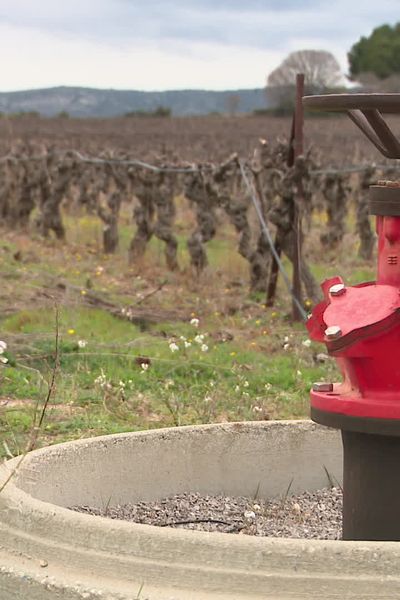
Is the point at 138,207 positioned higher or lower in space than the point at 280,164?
lower

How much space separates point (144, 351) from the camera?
8547 millimetres

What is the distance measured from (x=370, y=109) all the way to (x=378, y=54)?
82.8 meters

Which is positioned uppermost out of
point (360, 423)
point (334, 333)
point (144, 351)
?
point (334, 333)

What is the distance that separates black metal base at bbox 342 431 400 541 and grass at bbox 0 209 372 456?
1063 mm

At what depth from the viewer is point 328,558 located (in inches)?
98.3

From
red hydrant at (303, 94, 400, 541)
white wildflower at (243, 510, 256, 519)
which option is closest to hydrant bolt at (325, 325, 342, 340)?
red hydrant at (303, 94, 400, 541)

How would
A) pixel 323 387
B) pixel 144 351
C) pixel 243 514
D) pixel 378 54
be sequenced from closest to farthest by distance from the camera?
pixel 323 387, pixel 243 514, pixel 144 351, pixel 378 54

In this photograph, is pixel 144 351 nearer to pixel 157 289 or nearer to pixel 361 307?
pixel 157 289

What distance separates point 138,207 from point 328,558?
534 inches

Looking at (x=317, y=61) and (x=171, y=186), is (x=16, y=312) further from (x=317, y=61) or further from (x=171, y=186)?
(x=317, y=61)

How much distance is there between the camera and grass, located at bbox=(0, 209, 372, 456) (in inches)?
254

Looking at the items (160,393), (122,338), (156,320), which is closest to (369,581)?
(160,393)

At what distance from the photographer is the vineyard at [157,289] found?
6844 millimetres

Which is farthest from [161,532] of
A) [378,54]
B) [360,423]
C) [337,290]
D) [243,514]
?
[378,54]
